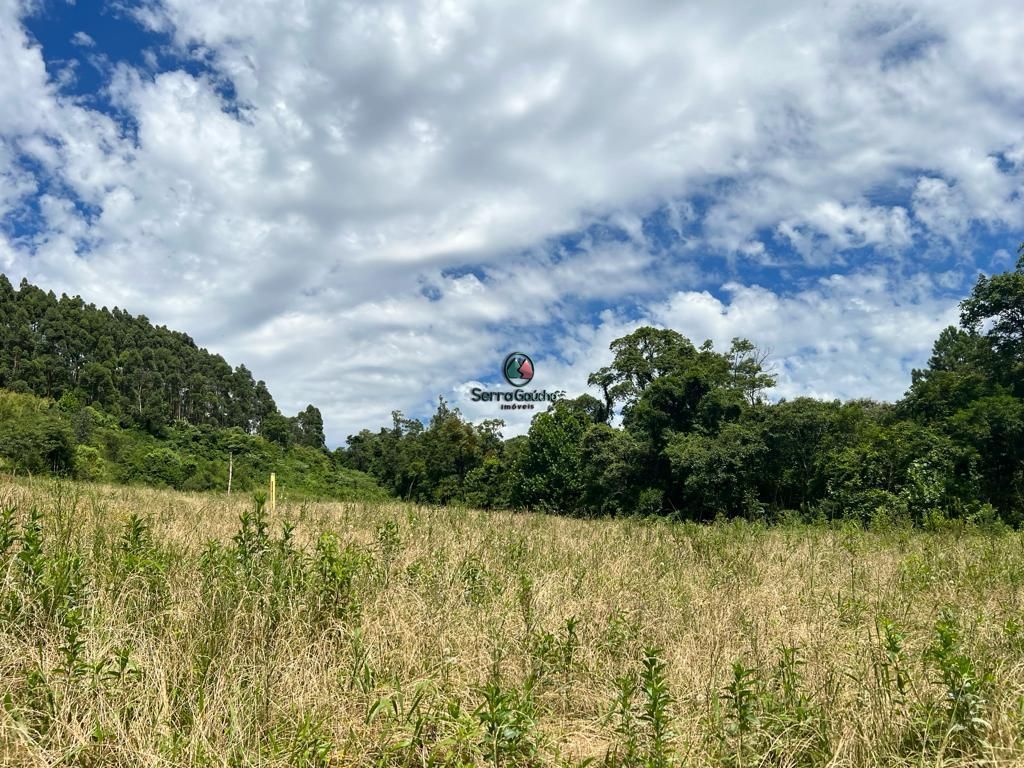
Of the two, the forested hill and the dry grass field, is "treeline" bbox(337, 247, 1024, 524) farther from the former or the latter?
the forested hill

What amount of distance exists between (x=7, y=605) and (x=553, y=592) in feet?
11.5

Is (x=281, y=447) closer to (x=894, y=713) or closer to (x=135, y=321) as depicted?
(x=135, y=321)

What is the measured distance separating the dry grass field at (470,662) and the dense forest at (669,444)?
8728 mm

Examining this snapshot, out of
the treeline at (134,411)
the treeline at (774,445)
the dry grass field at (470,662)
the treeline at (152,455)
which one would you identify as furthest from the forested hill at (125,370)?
the dry grass field at (470,662)

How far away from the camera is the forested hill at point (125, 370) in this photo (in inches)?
2222

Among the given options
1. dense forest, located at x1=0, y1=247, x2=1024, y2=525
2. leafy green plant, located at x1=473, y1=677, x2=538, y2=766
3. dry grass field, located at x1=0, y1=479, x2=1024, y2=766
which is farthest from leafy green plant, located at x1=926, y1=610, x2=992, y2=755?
dense forest, located at x1=0, y1=247, x2=1024, y2=525

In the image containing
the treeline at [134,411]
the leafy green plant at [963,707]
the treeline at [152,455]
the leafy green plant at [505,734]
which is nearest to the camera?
the leafy green plant at [505,734]

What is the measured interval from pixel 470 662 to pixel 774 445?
24024 mm

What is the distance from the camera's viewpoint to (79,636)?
10.3ft

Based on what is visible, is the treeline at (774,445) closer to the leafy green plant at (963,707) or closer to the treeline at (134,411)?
the leafy green plant at (963,707)

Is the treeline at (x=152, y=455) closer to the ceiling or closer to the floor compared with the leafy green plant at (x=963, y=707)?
closer to the ceiling

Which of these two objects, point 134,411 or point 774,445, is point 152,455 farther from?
point 774,445

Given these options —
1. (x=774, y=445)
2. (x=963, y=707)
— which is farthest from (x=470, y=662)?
(x=774, y=445)

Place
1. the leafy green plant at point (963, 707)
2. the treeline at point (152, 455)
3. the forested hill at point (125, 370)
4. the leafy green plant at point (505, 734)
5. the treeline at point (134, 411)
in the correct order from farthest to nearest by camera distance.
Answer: the forested hill at point (125, 370), the treeline at point (134, 411), the treeline at point (152, 455), the leafy green plant at point (963, 707), the leafy green plant at point (505, 734)
